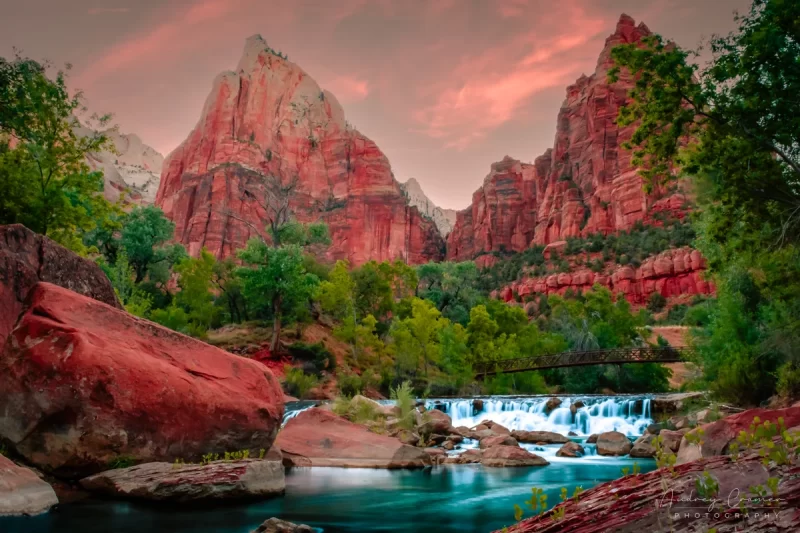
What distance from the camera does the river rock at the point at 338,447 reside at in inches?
610

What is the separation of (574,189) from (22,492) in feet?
385

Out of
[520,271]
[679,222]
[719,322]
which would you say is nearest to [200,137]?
[520,271]

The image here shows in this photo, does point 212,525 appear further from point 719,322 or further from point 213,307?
point 213,307

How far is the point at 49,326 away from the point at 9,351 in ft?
2.70

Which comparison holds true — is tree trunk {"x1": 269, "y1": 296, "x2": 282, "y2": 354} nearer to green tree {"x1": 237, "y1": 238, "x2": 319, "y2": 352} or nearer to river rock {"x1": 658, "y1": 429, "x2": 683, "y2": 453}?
green tree {"x1": 237, "y1": 238, "x2": 319, "y2": 352}

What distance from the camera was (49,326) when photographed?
980 cm

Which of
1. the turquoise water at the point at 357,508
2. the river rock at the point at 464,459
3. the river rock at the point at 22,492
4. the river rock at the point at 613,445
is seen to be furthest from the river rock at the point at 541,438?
the river rock at the point at 22,492

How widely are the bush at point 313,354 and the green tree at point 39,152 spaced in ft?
75.2

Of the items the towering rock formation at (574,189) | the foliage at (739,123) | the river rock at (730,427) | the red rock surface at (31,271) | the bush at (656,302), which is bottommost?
the river rock at (730,427)

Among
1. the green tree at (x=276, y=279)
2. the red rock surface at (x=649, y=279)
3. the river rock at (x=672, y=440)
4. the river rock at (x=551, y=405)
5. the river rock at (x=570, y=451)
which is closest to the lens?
the river rock at (x=672, y=440)

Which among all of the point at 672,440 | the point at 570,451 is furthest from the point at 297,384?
the point at 672,440

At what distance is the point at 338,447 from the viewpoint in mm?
16062

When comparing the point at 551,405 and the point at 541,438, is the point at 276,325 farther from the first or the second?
the point at 541,438

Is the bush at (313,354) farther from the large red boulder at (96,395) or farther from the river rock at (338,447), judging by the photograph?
the large red boulder at (96,395)
